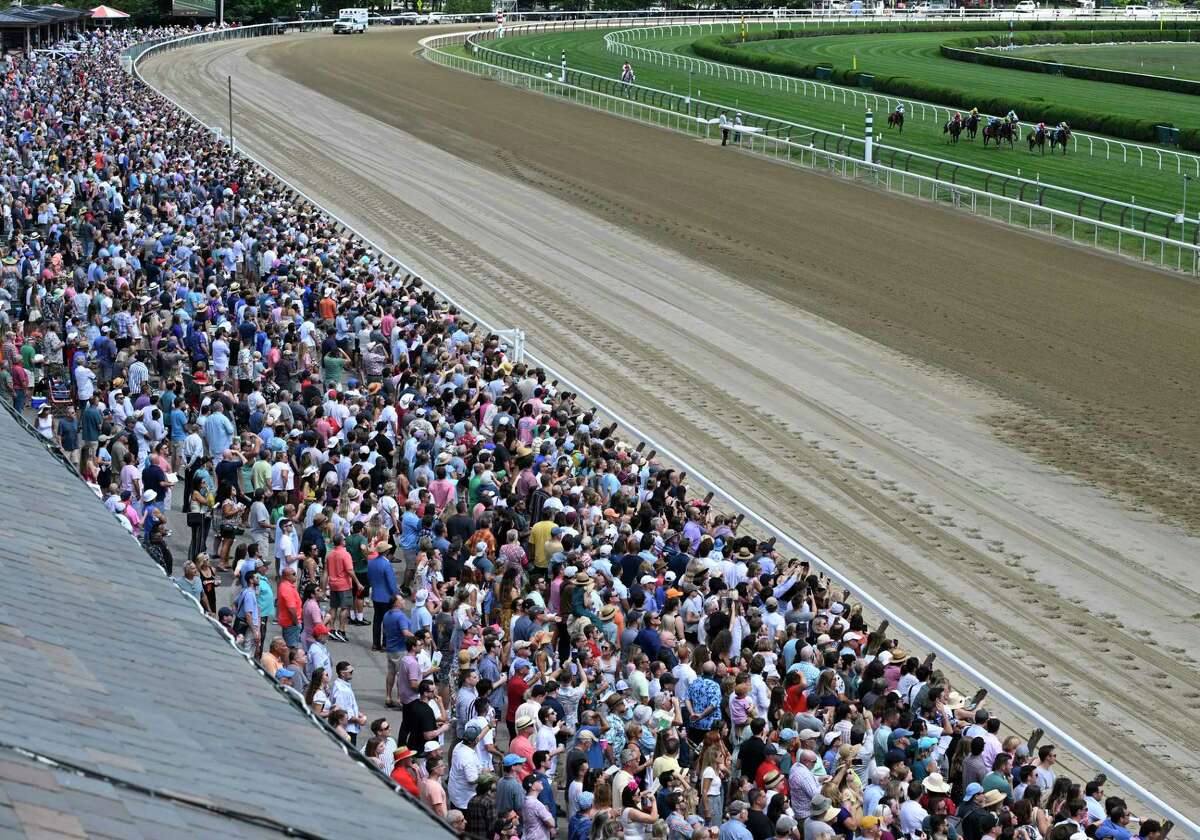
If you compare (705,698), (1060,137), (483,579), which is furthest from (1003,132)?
(705,698)

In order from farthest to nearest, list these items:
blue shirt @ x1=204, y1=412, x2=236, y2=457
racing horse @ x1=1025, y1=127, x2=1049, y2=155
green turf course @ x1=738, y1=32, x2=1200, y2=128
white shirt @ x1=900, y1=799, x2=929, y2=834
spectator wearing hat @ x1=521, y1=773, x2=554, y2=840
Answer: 1. green turf course @ x1=738, y1=32, x2=1200, y2=128
2. racing horse @ x1=1025, y1=127, x2=1049, y2=155
3. blue shirt @ x1=204, y1=412, x2=236, y2=457
4. white shirt @ x1=900, y1=799, x2=929, y2=834
5. spectator wearing hat @ x1=521, y1=773, x2=554, y2=840

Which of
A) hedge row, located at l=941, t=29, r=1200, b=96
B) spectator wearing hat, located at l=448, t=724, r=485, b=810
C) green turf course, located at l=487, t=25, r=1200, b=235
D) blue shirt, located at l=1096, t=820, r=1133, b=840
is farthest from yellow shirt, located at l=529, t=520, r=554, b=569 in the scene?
hedge row, located at l=941, t=29, r=1200, b=96

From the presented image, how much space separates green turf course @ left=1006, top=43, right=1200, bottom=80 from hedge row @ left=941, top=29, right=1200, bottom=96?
127 cm

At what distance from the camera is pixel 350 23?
72.8m

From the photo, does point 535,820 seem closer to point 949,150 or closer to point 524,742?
point 524,742

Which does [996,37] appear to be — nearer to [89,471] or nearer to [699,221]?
[699,221]

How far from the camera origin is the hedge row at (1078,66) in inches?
2038

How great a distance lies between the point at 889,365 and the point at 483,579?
34.3ft

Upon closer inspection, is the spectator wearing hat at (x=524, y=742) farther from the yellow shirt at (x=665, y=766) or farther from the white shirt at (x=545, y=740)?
the yellow shirt at (x=665, y=766)

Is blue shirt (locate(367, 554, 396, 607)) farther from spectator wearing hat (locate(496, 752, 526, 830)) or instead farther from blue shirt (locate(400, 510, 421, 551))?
spectator wearing hat (locate(496, 752, 526, 830))

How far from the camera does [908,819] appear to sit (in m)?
8.84

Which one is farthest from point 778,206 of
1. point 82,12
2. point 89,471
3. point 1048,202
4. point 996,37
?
point 996,37

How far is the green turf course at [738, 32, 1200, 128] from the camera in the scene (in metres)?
46.4

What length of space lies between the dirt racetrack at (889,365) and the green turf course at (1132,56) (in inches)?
1196
